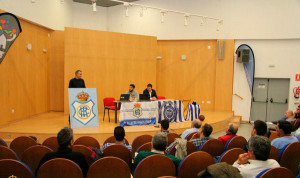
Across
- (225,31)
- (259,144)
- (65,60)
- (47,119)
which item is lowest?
(47,119)

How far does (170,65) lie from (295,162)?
351 inches

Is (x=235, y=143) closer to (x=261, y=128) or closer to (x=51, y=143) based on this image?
(x=261, y=128)

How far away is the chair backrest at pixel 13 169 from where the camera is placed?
2467 mm

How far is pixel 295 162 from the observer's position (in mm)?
3410

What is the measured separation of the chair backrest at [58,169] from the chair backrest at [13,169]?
16 cm

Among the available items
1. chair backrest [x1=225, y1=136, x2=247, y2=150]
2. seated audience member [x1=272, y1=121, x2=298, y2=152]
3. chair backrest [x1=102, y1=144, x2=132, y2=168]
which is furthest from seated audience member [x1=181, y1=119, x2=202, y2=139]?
chair backrest [x1=102, y1=144, x2=132, y2=168]

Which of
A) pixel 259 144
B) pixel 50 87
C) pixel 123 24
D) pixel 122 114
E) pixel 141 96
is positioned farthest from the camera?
pixel 123 24

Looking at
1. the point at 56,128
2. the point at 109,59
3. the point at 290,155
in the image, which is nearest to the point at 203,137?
the point at 290,155

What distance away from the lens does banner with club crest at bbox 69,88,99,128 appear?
6.47 metres

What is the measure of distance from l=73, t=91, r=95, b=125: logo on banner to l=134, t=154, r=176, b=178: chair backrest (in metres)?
4.29

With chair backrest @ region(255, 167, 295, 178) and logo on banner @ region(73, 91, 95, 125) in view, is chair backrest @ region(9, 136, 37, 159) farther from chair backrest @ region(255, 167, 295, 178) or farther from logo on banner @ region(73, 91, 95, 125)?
chair backrest @ region(255, 167, 295, 178)

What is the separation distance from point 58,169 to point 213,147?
2.18m

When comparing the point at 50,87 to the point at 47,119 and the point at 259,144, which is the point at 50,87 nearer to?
the point at 47,119

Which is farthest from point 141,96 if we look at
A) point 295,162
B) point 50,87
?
point 295,162
